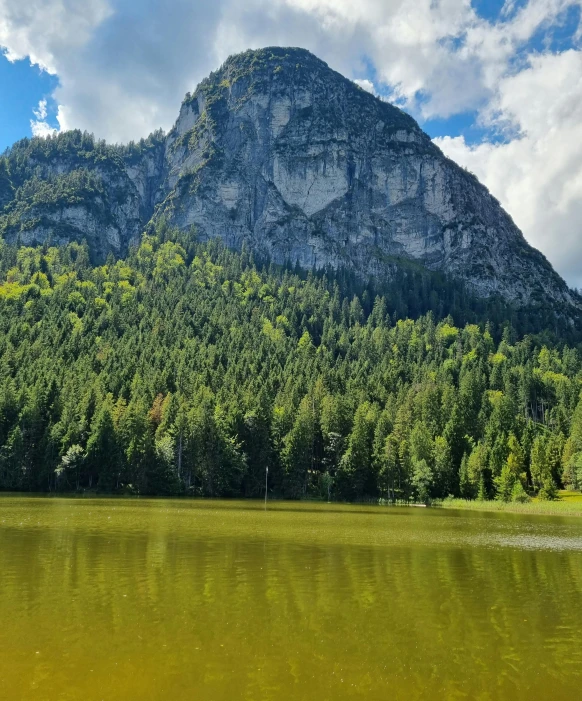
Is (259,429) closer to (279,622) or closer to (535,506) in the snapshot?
(535,506)

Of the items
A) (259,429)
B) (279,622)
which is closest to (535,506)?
(259,429)

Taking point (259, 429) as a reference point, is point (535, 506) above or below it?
below

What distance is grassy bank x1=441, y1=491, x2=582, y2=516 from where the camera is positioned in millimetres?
80625

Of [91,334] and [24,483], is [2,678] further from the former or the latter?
[91,334]

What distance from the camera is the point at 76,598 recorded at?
1858 cm

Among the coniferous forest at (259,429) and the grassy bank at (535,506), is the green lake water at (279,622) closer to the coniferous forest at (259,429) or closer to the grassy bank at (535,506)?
the grassy bank at (535,506)

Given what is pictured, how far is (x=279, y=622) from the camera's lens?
659 inches

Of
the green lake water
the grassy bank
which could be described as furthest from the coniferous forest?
the green lake water

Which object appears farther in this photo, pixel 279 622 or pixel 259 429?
pixel 259 429

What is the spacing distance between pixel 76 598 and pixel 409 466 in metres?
94.3

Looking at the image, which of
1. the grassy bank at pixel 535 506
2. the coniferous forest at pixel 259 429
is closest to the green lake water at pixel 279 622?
the grassy bank at pixel 535 506

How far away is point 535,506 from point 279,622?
79836 mm

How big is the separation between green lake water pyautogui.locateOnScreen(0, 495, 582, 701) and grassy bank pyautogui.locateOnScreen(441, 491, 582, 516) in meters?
54.5

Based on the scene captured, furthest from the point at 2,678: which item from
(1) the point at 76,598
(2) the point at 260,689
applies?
(1) the point at 76,598
